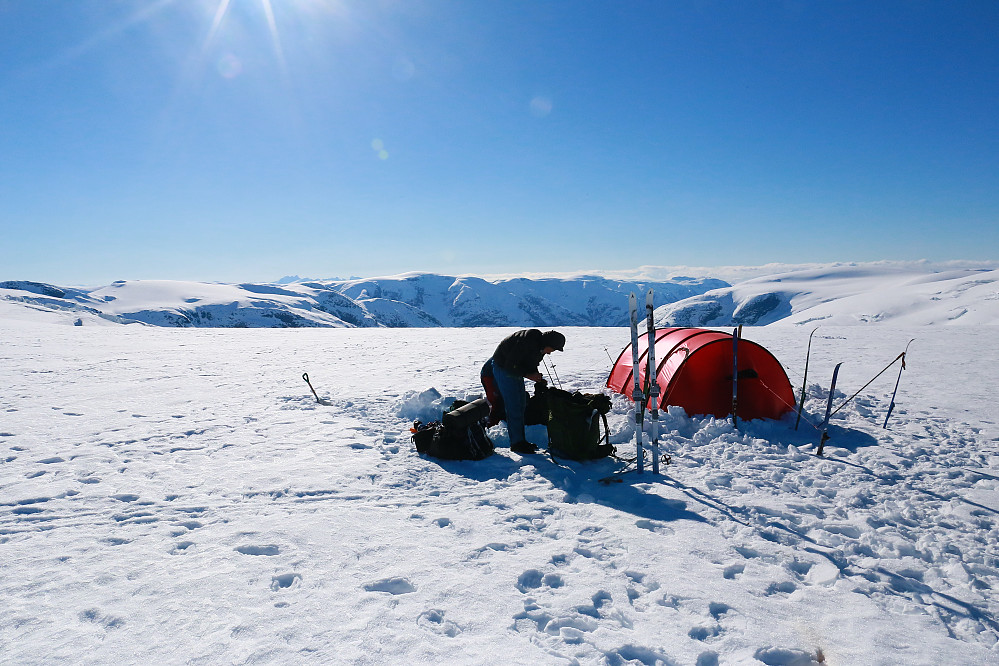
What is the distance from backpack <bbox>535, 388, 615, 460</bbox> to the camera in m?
7.30

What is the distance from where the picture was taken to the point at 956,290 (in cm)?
7612

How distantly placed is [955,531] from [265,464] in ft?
30.6

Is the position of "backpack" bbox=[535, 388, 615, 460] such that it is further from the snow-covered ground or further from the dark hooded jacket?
the dark hooded jacket

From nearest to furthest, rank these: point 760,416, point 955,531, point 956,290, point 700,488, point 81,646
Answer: point 81,646 < point 955,531 < point 700,488 < point 760,416 < point 956,290

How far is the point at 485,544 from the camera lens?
16.3ft

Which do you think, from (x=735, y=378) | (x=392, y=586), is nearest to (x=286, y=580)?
(x=392, y=586)

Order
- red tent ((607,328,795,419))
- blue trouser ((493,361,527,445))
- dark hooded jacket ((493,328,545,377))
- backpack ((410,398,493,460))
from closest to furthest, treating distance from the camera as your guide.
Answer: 1. backpack ((410,398,493,460))
2. dark hooded jacket ((493,328,545,377))
3. blue trouser ((493,361,527,445))
4. red tent ((607,328,795,419))

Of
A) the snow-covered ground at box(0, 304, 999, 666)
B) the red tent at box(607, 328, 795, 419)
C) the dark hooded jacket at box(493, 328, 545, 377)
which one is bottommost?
the snow-covered ground at box(0, 304, 999, 666)

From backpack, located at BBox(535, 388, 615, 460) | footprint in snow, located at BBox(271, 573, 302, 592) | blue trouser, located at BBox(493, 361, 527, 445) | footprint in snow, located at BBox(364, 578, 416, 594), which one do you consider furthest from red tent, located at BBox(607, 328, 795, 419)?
footprint in snow, located at BBox(271, 573, 302, 592)

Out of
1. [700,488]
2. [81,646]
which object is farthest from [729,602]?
[81,646]

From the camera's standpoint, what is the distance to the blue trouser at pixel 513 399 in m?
7.84

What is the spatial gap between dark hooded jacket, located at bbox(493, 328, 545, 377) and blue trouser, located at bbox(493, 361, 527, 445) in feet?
0.45

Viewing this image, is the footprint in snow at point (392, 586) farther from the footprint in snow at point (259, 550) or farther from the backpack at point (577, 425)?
the backpack at point (577, 425)

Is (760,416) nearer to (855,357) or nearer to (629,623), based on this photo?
(629,623)
